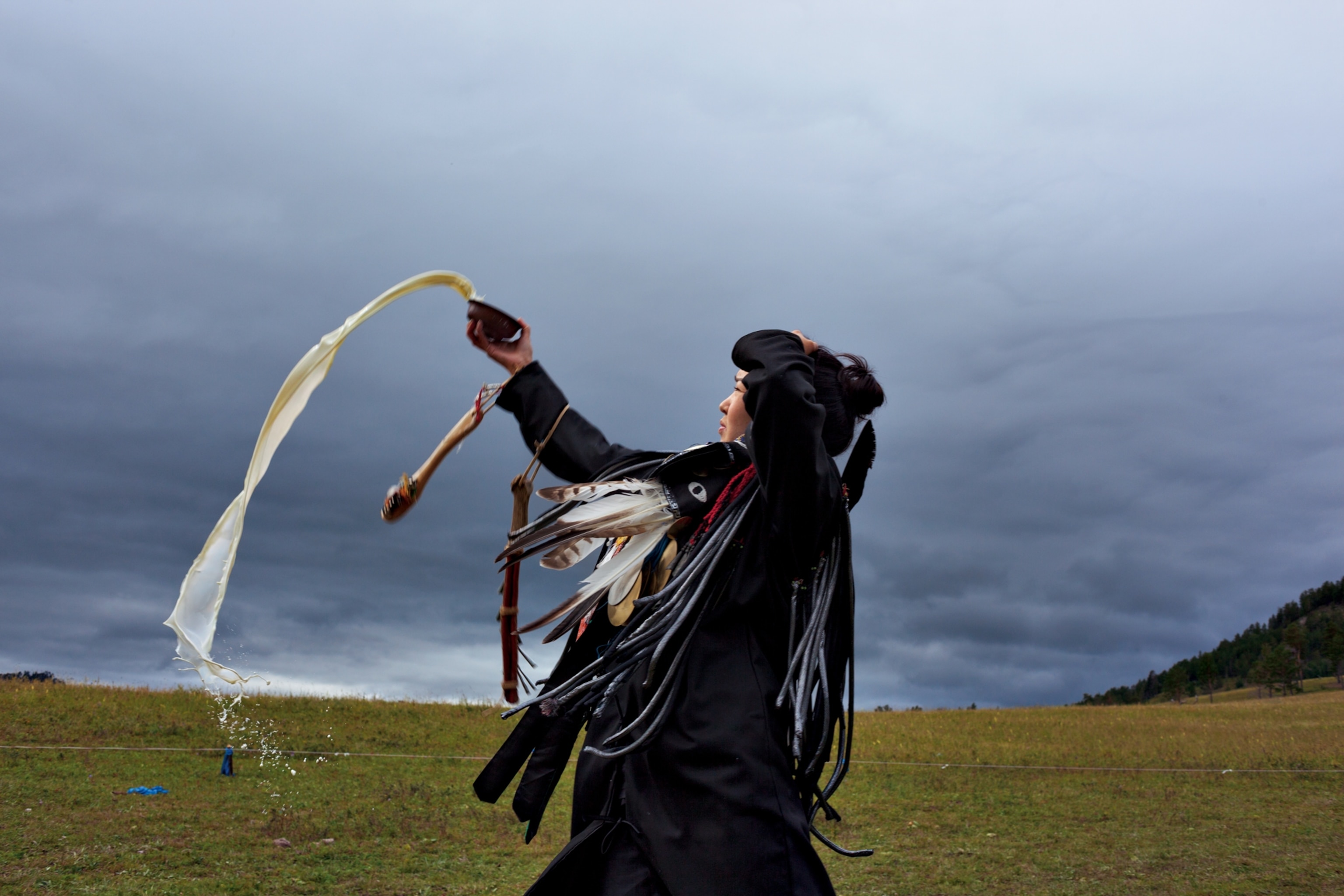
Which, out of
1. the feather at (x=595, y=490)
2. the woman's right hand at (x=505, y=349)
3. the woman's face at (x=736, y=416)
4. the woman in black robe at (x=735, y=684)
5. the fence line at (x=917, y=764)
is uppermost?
the woman's right hand at (x=505, y=349)

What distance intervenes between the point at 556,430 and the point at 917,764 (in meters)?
8.90

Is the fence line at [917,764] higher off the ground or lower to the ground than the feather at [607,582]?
lower

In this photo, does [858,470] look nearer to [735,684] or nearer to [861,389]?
[861,389]

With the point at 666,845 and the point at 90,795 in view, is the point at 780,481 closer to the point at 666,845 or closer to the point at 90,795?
the point at 666,845

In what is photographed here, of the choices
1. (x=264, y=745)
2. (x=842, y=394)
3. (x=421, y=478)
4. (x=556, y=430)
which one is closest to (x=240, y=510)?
(x=421, y=478)

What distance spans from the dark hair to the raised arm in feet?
1.59

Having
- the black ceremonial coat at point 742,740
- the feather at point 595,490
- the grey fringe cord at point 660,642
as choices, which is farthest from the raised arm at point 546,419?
the black ceremonial coat at point 742,740

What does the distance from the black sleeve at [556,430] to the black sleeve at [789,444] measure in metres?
0.53

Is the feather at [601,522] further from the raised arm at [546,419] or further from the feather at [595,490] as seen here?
the raised arm at [546,419]

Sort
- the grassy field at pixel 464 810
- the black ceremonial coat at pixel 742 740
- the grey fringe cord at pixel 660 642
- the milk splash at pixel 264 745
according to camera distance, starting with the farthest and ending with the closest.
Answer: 1. the milk splash at pixel 264 745
2. the grassy field at pixel 464 810
3. the grey fringe cord at pixel 660 642
4. the black ceremonial coat at pixel 742 740

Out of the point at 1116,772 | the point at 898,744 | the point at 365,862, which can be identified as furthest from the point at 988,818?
the point at 365,862

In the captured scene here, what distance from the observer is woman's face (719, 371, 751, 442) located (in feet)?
7.47

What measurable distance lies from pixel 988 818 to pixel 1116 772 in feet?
8.98

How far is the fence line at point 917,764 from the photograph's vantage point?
8562 millimetres
